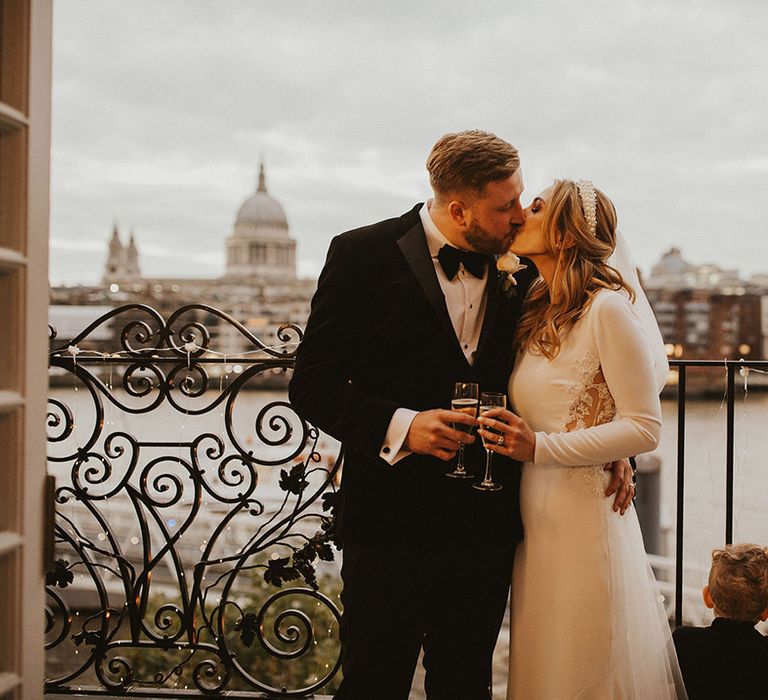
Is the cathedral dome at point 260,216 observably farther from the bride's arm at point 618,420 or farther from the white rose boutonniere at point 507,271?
the bride's arm at point 618,420

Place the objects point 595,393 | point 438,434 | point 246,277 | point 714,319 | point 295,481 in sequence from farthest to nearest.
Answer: point 246,277
point 714,319
point 295,481
point 595,393
point 438,434

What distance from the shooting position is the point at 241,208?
261 ft

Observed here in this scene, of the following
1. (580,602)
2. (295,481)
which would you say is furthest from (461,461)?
(295,481)

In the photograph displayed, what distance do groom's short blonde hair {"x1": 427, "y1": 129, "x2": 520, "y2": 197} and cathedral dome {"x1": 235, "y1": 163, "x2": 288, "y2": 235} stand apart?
3082 inches

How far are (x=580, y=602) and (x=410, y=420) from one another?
2.27 feet

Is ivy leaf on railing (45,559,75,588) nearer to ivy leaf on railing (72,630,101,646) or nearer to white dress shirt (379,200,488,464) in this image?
ivy leaf on railing (72,630,101,646)

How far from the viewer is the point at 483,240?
2096mm

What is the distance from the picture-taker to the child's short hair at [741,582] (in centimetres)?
206

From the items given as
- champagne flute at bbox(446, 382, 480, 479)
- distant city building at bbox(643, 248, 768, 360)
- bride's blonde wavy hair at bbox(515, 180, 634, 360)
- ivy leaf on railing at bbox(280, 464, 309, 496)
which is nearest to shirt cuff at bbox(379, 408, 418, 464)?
champagne flute at bbox(446, 382, 480, 479)

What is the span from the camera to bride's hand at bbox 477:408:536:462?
6.28ft

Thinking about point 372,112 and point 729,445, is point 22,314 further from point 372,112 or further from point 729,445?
point 372,112

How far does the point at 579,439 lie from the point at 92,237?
87.9m

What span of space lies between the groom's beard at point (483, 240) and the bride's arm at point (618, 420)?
33cm

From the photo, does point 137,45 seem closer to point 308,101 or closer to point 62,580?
point 308,101
